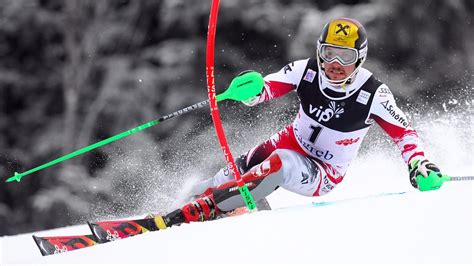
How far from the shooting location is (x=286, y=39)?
13023 mm

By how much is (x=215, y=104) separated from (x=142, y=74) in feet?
31.2

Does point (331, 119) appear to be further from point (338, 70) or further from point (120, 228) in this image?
point (120, 228)

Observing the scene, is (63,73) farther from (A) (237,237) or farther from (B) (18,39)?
(A) (237,237)

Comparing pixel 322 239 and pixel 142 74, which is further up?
pixel 142 74

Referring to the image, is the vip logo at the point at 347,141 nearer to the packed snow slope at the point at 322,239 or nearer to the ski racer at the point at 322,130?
the ski racer at the point at 322,130

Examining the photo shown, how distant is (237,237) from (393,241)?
0.66 meters

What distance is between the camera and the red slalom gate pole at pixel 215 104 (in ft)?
12.4

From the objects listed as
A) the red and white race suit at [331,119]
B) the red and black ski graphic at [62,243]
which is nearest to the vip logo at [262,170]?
the red and white race suit at [331,119]

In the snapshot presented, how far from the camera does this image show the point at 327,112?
4.68m

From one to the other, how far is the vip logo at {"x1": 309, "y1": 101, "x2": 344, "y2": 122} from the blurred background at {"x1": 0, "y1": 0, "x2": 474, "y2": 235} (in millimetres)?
7246

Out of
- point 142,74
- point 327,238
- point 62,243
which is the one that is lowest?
point 327,238

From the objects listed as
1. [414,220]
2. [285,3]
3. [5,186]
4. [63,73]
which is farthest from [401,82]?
[414,220]

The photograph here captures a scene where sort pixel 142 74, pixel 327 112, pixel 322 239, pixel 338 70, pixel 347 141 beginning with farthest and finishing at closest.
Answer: pixel 142 74 → pixel 347 141 → pixel 327 112 → pixel 338 70 → pixel 322 239

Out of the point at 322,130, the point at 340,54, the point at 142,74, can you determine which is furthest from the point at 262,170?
the point at 142,74
